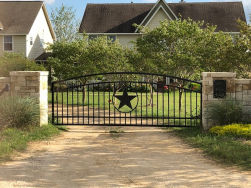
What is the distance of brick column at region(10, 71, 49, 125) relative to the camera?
36.8 feet

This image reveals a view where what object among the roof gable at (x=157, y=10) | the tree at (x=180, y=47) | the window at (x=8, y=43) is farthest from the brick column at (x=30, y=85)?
the window at (x=8, y=43)

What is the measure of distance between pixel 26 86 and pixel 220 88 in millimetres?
5752

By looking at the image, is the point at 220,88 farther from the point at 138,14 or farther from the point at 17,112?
the point at 138,14

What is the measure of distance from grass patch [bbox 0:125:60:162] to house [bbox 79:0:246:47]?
22.1 meters

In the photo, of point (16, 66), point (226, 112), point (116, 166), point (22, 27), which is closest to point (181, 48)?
point (226, 112)

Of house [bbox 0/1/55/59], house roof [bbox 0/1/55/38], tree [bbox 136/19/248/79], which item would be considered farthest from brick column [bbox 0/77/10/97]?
house roof [bbox 0/1/55/38]

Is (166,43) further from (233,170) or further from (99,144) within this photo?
(233,170)

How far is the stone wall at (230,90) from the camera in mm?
10703

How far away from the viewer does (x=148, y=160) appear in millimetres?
7738

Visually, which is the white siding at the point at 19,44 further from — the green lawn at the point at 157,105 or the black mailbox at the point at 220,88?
the black mailbox at the point at 220,88

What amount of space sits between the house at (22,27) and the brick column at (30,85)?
62.9 ft

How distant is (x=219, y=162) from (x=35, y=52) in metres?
28.1

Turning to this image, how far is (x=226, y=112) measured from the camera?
409 inches

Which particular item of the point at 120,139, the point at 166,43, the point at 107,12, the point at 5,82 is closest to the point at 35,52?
the point at 107,12
